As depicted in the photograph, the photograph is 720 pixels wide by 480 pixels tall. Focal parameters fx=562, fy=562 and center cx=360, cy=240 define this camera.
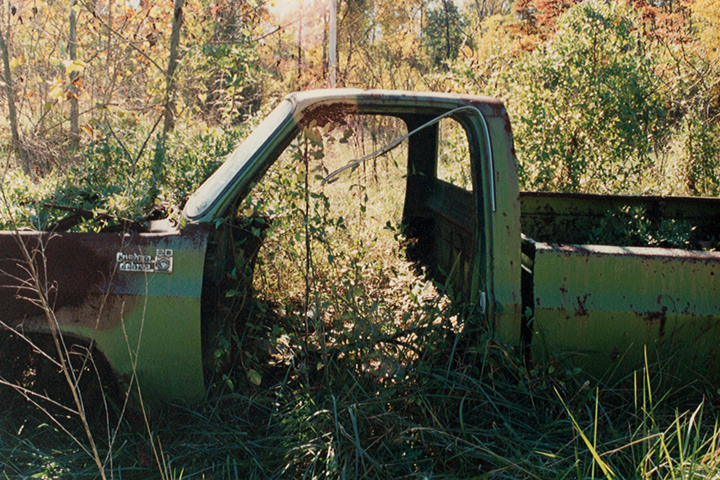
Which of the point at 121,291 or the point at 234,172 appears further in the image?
the point at 234,172

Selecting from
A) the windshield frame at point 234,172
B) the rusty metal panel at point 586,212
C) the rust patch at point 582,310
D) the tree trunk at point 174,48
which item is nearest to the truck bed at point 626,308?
the rust patch at point 582,310

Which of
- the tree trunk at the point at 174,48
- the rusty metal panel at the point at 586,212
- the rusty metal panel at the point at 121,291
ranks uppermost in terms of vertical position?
the tree trunk at the point at 174,48

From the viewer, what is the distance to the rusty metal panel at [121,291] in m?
2.36

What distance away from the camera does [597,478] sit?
2174 millimetres

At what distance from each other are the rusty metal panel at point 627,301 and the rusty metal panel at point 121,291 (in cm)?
152

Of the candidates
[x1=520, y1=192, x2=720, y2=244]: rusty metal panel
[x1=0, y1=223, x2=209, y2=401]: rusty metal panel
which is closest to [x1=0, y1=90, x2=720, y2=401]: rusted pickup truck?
[x1=0, y1=223, x2=209, y2=401]: rusty metal panel

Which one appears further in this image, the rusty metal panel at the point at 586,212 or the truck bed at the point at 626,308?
the rusty metal panel at the point at 586,212

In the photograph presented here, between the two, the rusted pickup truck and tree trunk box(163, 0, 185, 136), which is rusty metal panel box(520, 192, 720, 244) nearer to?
the rusted pickup truck

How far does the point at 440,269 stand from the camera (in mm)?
2516

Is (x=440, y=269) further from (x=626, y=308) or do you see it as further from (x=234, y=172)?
(x=234, y=172)

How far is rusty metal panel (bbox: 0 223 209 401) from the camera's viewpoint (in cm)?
236

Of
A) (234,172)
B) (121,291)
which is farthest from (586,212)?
(121,291)

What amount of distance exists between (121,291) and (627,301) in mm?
2177

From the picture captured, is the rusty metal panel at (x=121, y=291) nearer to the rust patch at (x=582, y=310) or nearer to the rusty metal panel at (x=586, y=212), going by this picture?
the rust patch at (x=582, y=310)
